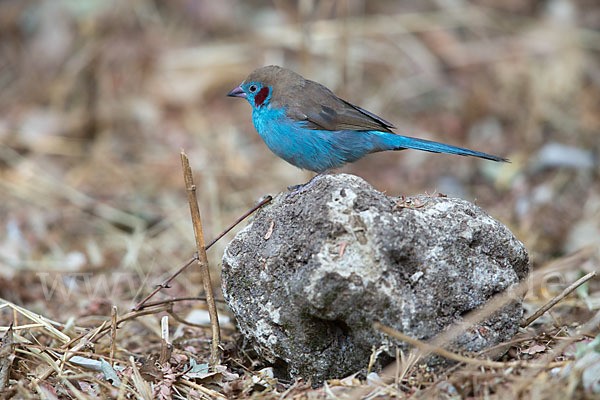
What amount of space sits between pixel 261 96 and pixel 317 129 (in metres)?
0.45

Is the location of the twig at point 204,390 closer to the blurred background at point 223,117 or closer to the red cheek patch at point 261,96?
the blurred background at point 223,117

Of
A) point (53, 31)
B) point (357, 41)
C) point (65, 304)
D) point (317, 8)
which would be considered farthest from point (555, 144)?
point (53, 31)

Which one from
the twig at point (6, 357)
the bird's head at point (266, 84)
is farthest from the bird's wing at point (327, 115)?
the twig at point (6, 357)

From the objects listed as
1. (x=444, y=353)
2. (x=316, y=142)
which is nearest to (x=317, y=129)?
(x=316, y=142)

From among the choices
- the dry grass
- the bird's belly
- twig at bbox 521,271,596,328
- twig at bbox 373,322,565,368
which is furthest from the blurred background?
twig at bbox 373,322,565,368

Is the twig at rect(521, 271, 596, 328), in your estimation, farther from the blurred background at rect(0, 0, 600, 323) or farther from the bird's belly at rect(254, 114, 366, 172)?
the blurred background at rect(0, 0, 600, 323)

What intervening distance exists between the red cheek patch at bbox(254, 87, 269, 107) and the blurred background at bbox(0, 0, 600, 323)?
4.80 feet

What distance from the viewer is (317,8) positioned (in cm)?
931

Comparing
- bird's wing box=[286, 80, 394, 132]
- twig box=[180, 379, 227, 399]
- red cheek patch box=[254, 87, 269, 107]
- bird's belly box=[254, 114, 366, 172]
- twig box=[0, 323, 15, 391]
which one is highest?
red cheek patch box=[254, 87, 269, 107]

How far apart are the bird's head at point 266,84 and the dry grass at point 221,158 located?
4.52ft

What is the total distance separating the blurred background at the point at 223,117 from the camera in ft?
19.1

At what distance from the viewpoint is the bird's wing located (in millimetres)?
4266

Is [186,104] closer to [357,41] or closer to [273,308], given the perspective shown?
→ [357,41]

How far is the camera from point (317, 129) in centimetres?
428
